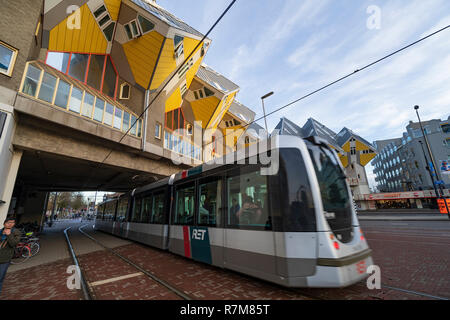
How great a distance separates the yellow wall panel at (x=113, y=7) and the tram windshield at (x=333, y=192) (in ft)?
48.2

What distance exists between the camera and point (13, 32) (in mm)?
7547

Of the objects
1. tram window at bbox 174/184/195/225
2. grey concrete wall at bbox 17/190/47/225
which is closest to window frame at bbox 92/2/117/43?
tram window at bbox 174/184/195/225

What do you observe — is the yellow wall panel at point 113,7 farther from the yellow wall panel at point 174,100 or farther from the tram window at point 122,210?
the tram window at point 122,210

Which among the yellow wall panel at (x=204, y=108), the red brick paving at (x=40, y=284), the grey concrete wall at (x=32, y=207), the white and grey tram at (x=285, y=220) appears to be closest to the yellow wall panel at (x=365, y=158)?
the yellow wall panel at (x=204, y=108)

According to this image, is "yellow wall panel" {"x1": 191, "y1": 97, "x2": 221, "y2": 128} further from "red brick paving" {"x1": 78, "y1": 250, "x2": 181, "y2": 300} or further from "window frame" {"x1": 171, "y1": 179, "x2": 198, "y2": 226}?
"red brick paving" {"x1": 78, "y1": 250, "x2": 181, "y2": 300}

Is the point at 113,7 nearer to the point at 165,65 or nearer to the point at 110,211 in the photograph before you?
the point at 165,65

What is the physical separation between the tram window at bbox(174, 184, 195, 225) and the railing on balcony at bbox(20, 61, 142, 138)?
289 inches

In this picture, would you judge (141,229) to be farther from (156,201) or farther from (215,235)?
(215,235)

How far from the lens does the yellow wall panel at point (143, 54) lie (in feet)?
42.6

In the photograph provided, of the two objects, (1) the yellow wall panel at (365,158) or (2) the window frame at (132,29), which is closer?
(2) the window frame at (132,29)

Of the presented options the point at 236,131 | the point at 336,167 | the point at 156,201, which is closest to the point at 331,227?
the point at 336,167

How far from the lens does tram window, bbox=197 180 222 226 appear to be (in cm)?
520

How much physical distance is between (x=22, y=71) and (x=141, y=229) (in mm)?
Answer: 8390
